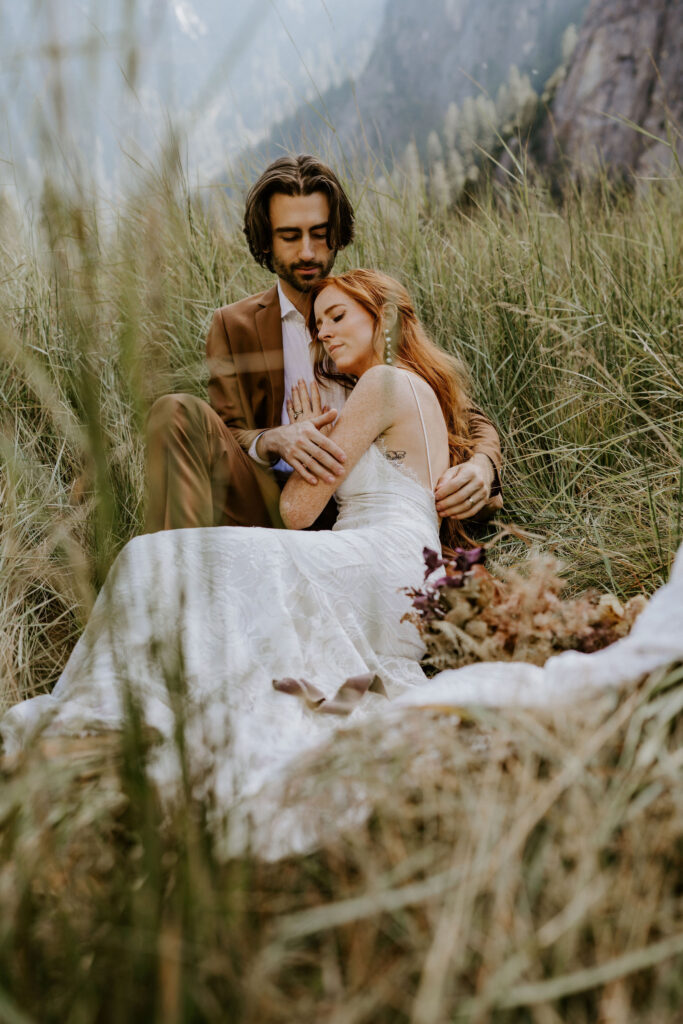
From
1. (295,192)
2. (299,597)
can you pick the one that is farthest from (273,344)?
(299,597)

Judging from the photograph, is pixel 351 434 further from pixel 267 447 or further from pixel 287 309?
pixel 287 309

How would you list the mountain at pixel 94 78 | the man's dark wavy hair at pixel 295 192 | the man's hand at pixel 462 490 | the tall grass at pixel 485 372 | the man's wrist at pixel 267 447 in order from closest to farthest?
the mountain at pixel 94 78
the tall grass at pixel 485 372
the man's hand at pixel 462 490
the man's wrist at pixel 267 447
the man's dark wavy hair at pixel 295 192

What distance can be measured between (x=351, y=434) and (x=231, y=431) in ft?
2.39

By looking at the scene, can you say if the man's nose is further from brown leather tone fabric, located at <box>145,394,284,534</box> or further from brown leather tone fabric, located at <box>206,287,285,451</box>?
brown leather tone fabric, located at <box>145,394,284,534</box>

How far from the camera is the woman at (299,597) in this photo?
43.6 inches

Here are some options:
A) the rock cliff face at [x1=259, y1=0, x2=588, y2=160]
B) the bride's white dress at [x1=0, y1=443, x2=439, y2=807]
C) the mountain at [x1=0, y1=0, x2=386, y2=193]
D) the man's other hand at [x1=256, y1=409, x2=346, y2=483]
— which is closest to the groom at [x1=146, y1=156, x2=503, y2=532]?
the man's other hand at [x1=256, y1=409, x2=346, y2=483]

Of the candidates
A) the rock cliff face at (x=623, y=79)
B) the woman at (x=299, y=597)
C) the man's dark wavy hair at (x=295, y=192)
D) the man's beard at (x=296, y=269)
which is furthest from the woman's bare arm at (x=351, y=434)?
the rock cliff face at (x=623, y=79)

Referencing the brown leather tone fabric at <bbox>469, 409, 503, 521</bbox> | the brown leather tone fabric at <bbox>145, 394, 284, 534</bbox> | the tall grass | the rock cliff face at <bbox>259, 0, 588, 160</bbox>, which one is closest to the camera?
the brown leather tone fabric at <bbox>145, 394, 284, 534</bbox>

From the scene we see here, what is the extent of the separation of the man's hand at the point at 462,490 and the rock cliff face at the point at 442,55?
9637mm

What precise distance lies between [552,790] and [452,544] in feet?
5.90

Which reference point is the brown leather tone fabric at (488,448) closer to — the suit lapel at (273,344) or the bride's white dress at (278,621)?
the bride's white dress at (278,621)

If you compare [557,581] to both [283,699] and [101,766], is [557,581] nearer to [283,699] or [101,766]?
[283,699]

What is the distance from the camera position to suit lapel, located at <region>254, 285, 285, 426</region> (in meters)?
3.11

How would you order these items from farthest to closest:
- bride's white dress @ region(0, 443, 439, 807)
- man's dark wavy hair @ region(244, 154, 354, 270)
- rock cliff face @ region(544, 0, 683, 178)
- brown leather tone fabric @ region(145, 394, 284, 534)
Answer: rock cliff face @ region(544, 0, 683, 178) < man's dark wavy hair @ region(244, 154, 354, 270) < brown leather tone fabric @ region(145, 394, 284, 534) < bride's white dress @ region(0, 443, 439, 807)
